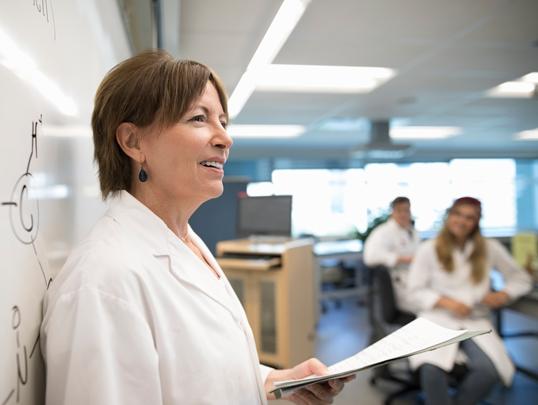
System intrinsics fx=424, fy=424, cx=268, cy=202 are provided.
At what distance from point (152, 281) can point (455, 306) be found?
190cm

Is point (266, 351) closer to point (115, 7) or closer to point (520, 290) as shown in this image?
point (520, 290)

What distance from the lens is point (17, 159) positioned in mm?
532

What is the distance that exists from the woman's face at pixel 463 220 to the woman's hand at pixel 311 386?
63.8 inches

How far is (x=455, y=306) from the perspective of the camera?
2148 mm

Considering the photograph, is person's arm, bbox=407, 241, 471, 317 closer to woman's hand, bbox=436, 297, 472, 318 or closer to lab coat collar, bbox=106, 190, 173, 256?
woman's hand, bbox=436, 297, 472, 318

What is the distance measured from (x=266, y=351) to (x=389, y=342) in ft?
7.00

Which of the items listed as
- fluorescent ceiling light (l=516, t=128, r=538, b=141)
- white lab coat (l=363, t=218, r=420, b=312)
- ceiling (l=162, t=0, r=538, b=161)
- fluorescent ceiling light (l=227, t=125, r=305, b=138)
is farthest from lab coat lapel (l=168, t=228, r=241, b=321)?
fluorescent ceiling light (l=516, t=128, r=538, b=141)

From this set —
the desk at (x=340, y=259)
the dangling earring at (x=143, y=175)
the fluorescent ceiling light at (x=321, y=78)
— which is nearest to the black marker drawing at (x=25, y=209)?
the dangling earring at (x=143, y=175)

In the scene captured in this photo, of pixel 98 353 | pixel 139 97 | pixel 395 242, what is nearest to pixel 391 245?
pixel 395 242

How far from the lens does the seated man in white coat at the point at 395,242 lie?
10.6 feet

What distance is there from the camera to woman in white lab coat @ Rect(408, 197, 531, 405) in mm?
→ 2020

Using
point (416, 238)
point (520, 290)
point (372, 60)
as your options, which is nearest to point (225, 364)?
point (520, 290)

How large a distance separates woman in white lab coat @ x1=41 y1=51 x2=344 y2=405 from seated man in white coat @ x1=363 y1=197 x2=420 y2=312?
2410 millimetres

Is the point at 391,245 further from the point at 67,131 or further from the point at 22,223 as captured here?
the point at 22,223
